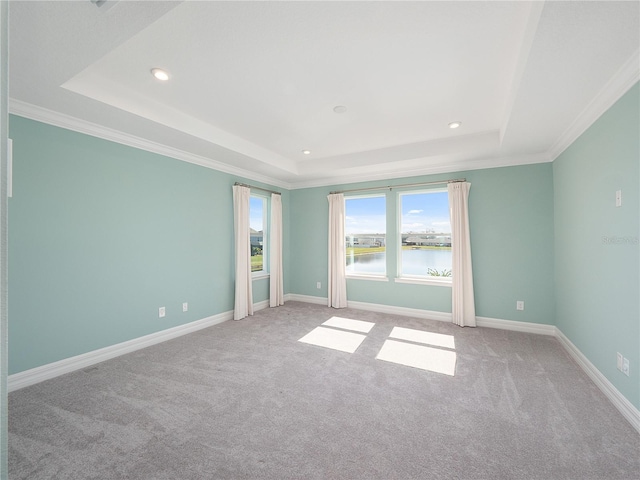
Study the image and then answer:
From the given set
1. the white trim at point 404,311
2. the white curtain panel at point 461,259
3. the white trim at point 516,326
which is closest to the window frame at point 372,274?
the white trim at point 404,311

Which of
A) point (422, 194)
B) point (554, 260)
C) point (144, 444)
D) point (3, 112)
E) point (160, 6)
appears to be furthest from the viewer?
point (422, 194)

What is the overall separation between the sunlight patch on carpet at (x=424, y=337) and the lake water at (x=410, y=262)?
1166mm

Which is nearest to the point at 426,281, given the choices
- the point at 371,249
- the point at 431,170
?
the point at 371,249

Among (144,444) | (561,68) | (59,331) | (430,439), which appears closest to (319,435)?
(430,439)

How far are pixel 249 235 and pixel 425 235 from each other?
297cm

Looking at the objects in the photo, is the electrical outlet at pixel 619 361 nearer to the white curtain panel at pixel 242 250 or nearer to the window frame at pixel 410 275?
the window frame at pixel 410 275

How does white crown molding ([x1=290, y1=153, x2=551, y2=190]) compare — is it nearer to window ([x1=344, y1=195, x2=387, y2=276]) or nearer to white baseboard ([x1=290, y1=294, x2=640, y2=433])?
window ([x1=344, y1=195, x2=387, y2=276])

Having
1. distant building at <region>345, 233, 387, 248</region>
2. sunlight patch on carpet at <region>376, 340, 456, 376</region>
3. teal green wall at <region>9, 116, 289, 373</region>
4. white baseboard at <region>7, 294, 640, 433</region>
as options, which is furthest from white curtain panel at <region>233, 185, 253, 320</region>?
sunlight patch on carpet at <region>376, 340, 456, 376</region>

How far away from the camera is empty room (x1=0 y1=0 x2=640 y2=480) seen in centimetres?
161

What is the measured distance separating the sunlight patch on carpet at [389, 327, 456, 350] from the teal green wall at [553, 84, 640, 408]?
1.26 meters

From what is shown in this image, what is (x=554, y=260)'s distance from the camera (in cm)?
362

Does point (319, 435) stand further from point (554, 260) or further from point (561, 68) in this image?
point (554, 260)

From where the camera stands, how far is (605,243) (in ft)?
7.50

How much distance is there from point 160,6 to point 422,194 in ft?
13.5
